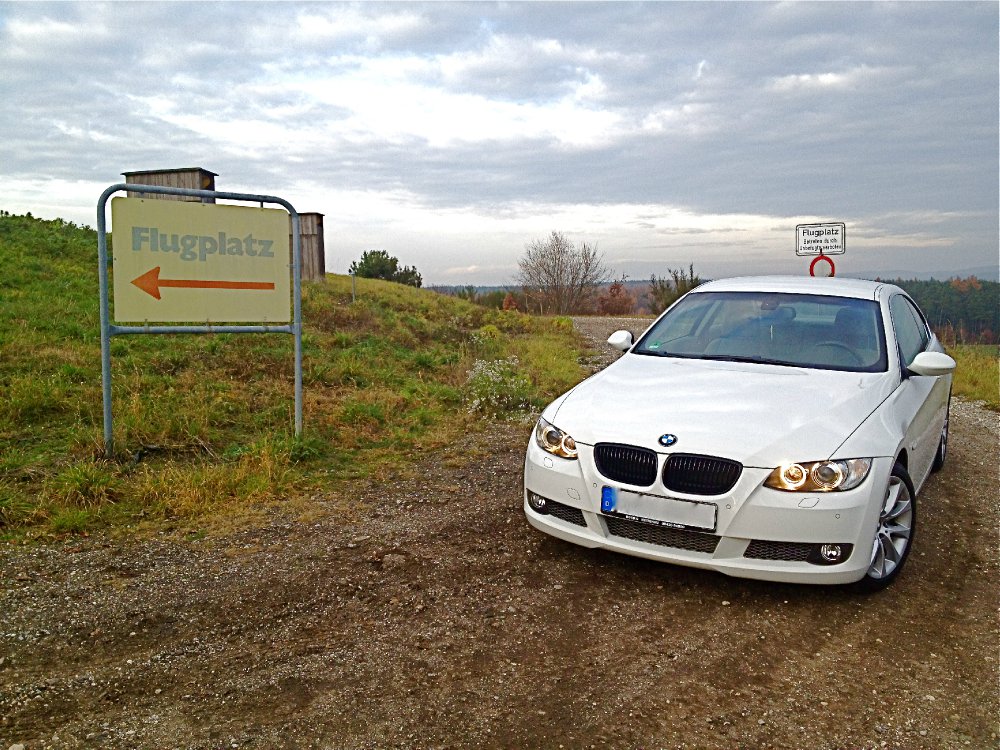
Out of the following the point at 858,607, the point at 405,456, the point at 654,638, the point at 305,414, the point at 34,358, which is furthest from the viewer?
the point at 34,358

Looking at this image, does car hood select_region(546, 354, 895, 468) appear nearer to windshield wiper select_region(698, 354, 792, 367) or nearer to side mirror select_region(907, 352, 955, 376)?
windshield wiper select_region(698, 354, 792, 367)

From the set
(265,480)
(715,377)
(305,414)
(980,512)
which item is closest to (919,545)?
(980,512)

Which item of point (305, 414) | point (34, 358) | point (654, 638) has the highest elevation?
point (34, 358)

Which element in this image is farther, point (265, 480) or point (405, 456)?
point (405, 456)

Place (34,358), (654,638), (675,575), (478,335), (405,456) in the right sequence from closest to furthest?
(654,638) < (675,575) < (405,456) < (34,358) < (478,335)

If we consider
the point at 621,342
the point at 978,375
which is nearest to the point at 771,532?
the point at 621,342

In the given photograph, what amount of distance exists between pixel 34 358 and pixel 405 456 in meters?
4.35

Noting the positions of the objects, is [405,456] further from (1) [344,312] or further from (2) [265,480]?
(1) [344,312]

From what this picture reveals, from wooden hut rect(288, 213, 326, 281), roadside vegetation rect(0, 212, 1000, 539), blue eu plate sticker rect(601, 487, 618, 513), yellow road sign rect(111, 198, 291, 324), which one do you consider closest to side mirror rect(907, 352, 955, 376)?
blue eu plate sticker rect(601, 487, 618, 513)

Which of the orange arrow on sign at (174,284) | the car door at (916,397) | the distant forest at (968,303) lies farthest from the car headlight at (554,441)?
the distant forest at (968,303)

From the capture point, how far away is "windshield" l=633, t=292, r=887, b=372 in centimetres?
475

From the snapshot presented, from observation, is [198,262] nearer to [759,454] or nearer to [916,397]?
[759,454]

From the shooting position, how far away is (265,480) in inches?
213

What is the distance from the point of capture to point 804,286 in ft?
18.0
